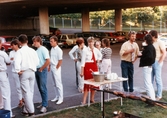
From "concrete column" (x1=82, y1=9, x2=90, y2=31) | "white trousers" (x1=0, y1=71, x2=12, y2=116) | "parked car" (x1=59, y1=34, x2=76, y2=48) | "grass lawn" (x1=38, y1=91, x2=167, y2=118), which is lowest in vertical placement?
"grass lawn" (x1=38, y1=91, x2=167, y2=118)

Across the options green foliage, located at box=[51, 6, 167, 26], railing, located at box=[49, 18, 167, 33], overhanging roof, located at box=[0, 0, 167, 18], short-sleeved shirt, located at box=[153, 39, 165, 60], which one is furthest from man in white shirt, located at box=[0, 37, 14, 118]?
green foliage, located at box=[51, 6, 167, 26]

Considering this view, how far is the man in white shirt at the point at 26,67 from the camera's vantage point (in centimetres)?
595

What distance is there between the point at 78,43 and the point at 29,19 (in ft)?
184

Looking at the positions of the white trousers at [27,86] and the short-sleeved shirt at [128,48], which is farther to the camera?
the short-sleeved shirt at [128,48]

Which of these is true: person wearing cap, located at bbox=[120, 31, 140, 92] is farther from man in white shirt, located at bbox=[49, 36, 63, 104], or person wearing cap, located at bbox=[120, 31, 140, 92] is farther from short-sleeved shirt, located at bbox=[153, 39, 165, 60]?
man in white shirt, located at bbox=[49, 36, 63, 104]

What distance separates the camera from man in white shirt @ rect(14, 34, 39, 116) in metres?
5.95

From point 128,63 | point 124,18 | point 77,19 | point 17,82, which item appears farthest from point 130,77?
point 77,19

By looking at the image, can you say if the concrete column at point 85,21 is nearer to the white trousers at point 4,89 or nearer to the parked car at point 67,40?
the parked car at point 67,40

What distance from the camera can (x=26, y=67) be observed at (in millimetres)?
5996

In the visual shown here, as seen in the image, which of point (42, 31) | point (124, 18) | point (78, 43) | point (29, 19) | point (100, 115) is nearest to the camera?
point (100, 115)

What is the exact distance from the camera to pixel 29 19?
6234 centimetres

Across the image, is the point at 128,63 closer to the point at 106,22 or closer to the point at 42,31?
the point at 42,31

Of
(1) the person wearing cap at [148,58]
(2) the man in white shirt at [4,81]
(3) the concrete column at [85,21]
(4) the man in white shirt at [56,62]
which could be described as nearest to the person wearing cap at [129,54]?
(1) the person wearing cap at [148,58]

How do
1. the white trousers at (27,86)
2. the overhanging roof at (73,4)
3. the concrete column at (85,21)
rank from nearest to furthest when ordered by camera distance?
the white trousers at (27,86), the overhanging roof at (73,4), the concrete column at (85,21)
